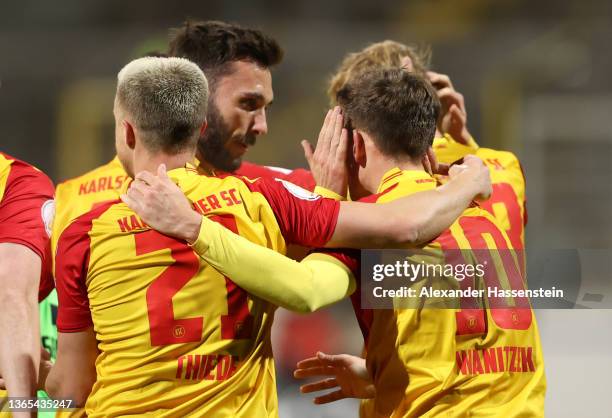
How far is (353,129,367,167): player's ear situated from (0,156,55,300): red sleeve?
1.15 m

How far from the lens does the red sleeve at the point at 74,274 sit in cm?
251

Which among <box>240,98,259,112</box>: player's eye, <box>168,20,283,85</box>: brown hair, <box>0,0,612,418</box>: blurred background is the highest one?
<box>0,0,612,418</box>: blurred background

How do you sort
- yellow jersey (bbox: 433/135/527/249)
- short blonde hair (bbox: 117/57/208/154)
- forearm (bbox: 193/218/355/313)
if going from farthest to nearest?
1. yellow jersey (bbox: 433/135/527/249)
2. short blonde hair (bbox: 117/57/208/154)
3. forearm (bbox: 193/218/355/313)

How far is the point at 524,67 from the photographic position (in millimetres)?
10633

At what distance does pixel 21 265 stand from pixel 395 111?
139 centimetres

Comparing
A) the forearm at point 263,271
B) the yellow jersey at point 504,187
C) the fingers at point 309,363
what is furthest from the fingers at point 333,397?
the yellow jersey at point 504,187

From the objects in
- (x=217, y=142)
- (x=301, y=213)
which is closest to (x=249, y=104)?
(x=217, y=142)

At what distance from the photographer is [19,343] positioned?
2.87m

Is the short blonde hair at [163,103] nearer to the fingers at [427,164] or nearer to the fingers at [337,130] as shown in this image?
the fingers at [337,130]

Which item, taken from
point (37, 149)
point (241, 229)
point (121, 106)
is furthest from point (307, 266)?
point (37, 149)

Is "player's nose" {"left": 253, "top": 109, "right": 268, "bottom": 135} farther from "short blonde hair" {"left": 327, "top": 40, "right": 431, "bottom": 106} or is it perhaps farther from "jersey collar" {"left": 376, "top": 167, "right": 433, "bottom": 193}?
"jersey collar" {"left": 376, "top": 167, "right": 433, "bottom": 193}

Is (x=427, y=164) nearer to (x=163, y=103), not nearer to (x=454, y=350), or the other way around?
(x=454, y=350)

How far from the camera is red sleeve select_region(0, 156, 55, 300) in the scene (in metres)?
2.99

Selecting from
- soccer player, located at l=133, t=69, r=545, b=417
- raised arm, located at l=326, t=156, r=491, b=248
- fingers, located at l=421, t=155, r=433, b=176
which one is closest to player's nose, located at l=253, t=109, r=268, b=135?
soccer player, located at l=133, t=69, r=545, b=417
